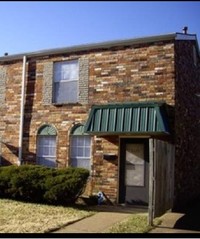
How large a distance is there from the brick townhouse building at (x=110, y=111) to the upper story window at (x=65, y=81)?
0.04 meters

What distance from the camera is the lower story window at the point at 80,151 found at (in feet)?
47.1

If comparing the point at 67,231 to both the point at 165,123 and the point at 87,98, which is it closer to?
the point at 165,123

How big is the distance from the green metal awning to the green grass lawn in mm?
3018

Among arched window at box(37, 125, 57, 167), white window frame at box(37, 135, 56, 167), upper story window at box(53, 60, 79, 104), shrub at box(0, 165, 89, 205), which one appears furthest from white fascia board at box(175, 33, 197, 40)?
white window frame at box(37, 135, 56, 167)

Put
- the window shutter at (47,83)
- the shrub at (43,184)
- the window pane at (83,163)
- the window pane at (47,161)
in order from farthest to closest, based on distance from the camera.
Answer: the window shutter at (47,83) → the window pane at (47,161) → the window pane at (83,163) → the shrub at (43,184)

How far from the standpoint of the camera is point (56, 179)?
486 inches

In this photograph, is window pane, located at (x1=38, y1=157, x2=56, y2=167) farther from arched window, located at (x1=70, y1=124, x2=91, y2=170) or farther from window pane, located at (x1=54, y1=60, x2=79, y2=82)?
window pane, located at (x1=54, y1=60, x2=79, y2=82)

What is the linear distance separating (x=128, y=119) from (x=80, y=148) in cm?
257

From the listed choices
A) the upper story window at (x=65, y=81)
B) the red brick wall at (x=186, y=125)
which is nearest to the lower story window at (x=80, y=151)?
the upper story window at (x=65, y=81)

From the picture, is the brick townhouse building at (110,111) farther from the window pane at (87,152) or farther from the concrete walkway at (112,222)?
A: the concrete walkway at (112,222)

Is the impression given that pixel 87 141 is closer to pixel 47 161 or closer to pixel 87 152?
pixel 87 152

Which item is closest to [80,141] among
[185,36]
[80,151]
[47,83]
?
[80,151]

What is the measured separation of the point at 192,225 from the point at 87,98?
6484mm

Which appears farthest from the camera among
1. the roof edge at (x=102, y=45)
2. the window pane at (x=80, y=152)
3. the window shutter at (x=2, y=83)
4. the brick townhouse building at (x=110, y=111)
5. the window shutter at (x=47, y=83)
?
the window shutter at (x=2, y=83)
